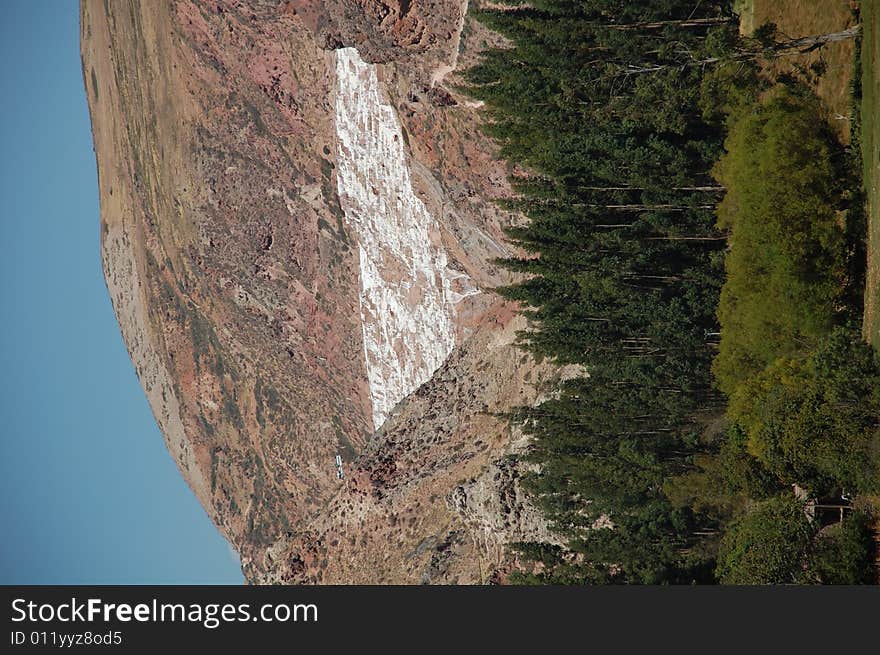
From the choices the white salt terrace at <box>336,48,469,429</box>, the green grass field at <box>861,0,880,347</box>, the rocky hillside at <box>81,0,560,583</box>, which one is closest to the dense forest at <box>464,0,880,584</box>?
the green grass field at <box>861,0,880,347</box>

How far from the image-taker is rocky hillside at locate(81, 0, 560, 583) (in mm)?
67000

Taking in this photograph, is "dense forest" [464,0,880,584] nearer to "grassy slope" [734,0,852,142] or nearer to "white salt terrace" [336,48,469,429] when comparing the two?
"grassy slope" [734,0,852,142]

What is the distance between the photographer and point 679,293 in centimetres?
5916

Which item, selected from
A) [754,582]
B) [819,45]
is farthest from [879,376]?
[819,45]

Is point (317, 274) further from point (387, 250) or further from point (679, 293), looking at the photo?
point (679, 293)

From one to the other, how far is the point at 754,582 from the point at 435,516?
24935 mm

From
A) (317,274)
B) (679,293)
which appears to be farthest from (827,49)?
(317,274)

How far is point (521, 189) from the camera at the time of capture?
6050 centimetres

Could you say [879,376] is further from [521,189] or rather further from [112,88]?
[112,88]

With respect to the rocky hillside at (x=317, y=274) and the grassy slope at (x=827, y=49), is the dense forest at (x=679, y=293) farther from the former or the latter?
the rocky hillside at (x=317, y=274)

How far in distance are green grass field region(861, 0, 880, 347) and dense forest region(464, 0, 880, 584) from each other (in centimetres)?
110

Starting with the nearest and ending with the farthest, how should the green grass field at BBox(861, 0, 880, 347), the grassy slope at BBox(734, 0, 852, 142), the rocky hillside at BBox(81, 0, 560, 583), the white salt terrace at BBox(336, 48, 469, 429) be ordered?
the green grass field at BBox(861, 0, 880, 347) < the grassy slope at BBox(734, 0, 852, 142) < the rocky hillside at BBox(81, 0, 560, 583) < the white salt terrace at BBox(336, 48, 469, 429)

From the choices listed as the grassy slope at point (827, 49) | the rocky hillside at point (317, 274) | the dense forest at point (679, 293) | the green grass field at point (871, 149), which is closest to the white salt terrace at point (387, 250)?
the rocky hillside at point (317, 274)

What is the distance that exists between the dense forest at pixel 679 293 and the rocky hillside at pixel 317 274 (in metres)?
5.10
